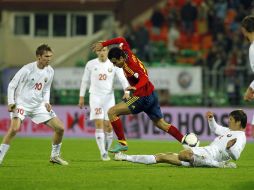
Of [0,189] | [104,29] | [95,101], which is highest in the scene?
[104,29]

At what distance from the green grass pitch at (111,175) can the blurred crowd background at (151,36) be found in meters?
11.4

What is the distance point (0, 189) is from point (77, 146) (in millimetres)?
11515

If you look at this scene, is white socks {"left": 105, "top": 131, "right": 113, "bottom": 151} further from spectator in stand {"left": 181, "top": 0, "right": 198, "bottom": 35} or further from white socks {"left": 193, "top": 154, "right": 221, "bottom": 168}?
spectator in stand {"left": 181, "top": 0, "right": 198, "bottom": 35}

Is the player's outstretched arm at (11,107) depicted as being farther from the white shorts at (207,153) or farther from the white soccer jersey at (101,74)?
the white soccer jersey at (101,74)

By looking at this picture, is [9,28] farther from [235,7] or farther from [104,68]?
[104,68]

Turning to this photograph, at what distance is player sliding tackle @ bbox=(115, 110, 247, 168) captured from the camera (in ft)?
46.9

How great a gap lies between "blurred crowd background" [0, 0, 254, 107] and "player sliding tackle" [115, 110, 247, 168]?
1454 centimetres

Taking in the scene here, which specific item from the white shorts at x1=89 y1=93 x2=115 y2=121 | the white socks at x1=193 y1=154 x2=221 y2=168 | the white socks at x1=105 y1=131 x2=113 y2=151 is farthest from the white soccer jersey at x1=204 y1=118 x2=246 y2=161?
the white socks at x1=105 y1=131 x2=113 y2=151

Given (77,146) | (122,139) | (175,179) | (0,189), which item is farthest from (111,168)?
(77,146)

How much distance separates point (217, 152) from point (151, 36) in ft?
65.0

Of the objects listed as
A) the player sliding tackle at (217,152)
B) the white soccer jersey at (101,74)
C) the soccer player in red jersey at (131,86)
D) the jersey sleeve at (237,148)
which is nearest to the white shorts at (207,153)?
the player sliding tackle at (217,152)

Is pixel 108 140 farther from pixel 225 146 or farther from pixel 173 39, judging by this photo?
pixel 173 39

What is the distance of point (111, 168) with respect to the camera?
49.8 ft

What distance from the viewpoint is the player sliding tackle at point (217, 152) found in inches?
563
